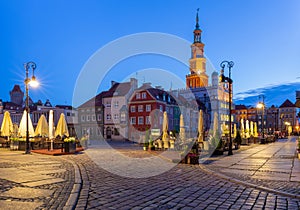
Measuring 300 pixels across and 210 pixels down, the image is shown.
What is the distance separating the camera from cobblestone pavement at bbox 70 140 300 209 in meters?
6.03

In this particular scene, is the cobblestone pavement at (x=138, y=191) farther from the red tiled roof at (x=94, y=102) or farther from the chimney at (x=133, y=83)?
the red tiled roof at (x=94, y=102)

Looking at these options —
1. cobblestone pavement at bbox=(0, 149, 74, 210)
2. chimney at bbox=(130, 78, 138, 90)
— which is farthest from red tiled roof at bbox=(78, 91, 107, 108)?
cobblestone pavement at bbox=(0, 149, 74, 210)

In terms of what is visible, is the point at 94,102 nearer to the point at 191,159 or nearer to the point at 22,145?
the point at 22,145

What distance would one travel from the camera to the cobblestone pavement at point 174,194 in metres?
6.03

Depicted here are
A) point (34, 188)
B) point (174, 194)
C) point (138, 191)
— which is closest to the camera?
point (174, 194)

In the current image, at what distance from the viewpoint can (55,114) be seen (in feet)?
192

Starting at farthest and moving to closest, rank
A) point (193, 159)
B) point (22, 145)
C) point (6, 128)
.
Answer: point (6, 128) → point (22, 145) → point (193, 159)

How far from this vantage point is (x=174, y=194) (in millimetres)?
7023

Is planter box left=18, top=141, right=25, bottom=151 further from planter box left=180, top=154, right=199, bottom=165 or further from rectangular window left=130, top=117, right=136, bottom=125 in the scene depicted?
rectangular window left=130, top=117, right=136, bottom=125

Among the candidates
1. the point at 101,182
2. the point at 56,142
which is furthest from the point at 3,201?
the point at 56,142

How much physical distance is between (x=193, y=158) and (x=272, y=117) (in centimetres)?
9863

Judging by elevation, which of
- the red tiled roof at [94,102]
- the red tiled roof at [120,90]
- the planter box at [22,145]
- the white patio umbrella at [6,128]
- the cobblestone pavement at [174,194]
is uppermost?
the red tiled roof at [120,90]

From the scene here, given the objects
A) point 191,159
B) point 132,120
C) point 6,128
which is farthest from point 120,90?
point 191,159

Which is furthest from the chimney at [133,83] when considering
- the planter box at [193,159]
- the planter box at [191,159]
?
the planter box at [193,159]
